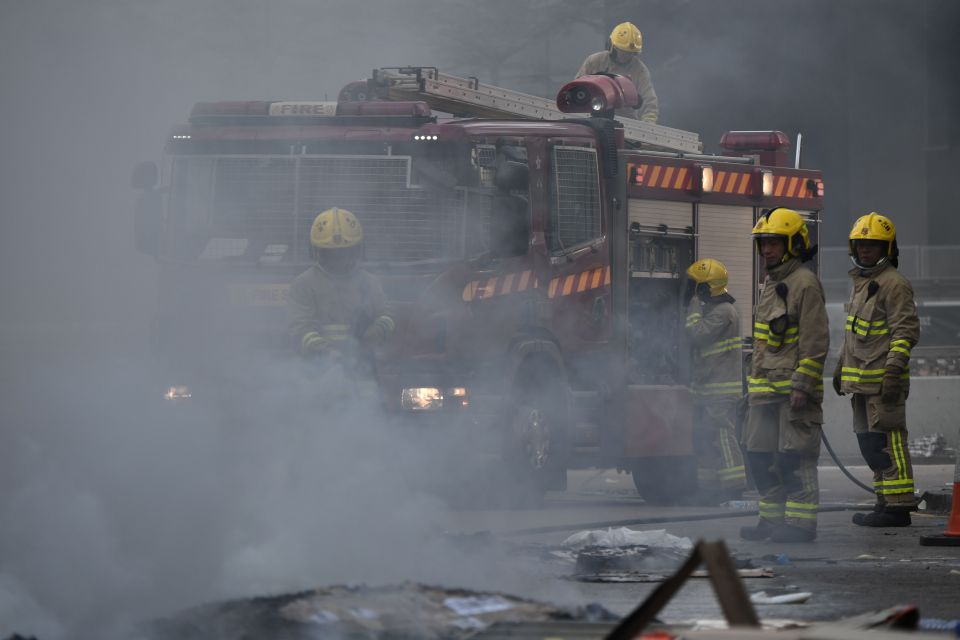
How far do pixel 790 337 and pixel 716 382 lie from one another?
205 centimetres

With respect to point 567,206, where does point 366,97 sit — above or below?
above

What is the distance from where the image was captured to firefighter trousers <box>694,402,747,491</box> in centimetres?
1027

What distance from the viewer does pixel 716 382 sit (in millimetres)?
10344

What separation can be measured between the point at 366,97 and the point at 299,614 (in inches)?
246

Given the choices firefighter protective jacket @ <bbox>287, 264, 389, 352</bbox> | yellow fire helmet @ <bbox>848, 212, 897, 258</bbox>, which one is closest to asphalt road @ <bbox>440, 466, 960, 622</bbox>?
firefighter protective jacket @ <bbox>287, 264, 389, 352</bbox>

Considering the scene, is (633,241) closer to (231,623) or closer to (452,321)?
(452,321)

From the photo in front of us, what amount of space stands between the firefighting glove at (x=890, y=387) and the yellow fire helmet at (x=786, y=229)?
35.5 inches

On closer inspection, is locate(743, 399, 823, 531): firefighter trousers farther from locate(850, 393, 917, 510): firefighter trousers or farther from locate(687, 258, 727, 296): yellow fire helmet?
locate(687, 258, 727, 296): yellow fire helmet

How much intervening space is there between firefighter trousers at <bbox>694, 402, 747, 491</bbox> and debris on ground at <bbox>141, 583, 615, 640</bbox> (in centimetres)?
541

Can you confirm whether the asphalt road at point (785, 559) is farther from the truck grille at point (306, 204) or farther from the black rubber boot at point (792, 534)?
the truck grille at point (306, 204)

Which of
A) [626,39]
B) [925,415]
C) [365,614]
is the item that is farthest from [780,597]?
[925,415]

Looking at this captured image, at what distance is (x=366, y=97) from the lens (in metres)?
10.5

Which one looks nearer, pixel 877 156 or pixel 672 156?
pixel 672 156

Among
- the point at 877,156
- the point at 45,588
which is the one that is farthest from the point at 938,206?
the point at 45,588
